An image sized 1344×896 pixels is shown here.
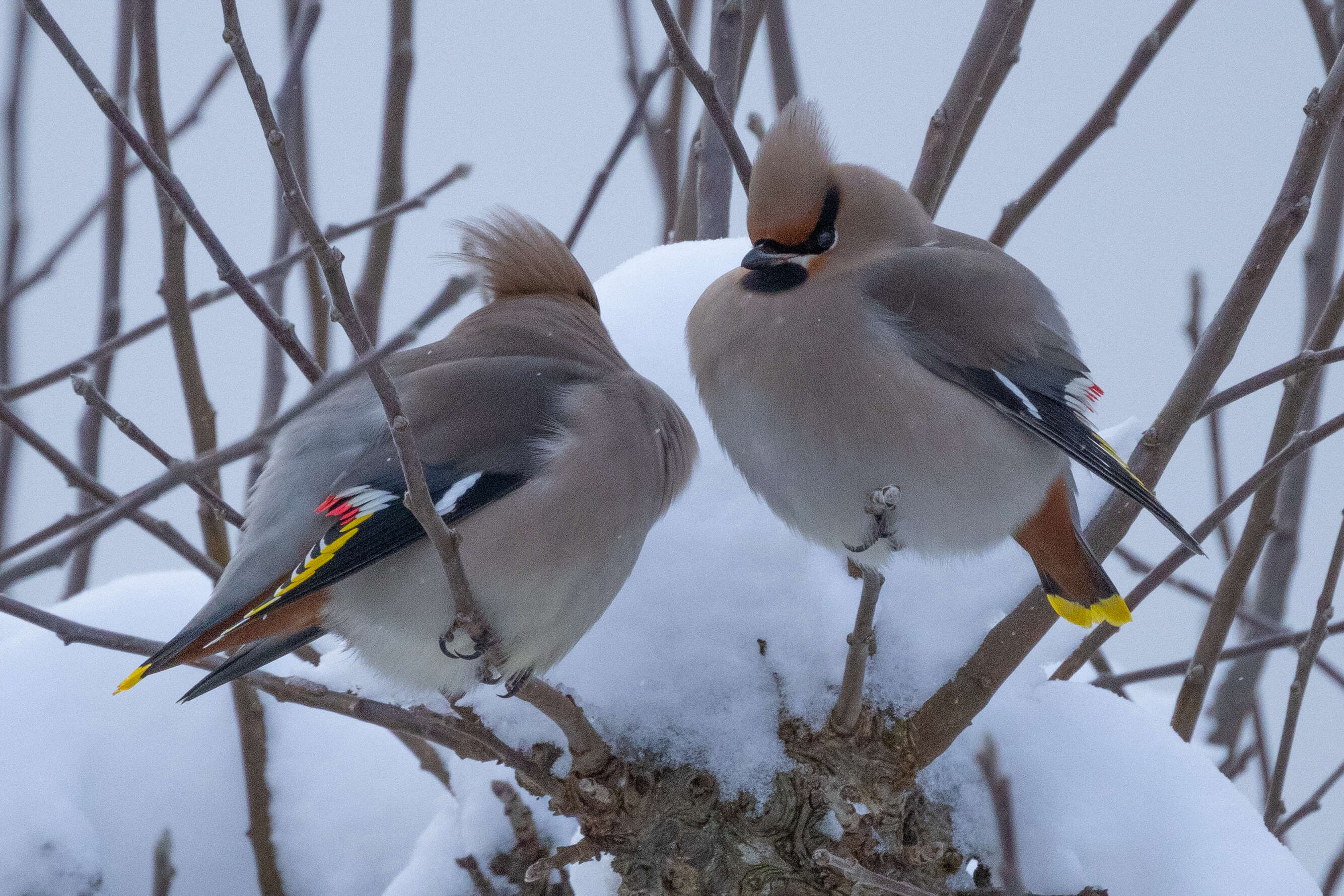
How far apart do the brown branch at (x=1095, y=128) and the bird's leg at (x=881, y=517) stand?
85 cm

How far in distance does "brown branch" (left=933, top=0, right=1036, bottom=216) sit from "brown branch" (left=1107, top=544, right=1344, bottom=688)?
2.90 feet

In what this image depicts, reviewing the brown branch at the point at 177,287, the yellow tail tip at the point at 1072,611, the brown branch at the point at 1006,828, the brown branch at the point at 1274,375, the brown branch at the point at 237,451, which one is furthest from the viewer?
the brown branch at the point at 177,287

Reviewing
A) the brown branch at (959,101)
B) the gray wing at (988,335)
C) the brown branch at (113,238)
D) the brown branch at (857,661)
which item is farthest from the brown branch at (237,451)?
the brown branch at (959,101)

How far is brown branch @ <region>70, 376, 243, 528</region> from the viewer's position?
1.82 meters

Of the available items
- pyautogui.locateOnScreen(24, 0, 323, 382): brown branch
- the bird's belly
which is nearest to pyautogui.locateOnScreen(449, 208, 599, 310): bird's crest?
the bird's belly

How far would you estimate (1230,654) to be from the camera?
8.32ft

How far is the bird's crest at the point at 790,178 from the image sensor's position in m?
2.35

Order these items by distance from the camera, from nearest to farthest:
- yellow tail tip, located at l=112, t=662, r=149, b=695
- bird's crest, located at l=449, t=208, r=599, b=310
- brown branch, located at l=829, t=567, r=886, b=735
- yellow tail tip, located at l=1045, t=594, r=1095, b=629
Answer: yellow tail tip, located at l=112, t=662, r=149, b=695, brown branch, located at l=829, t=567, r=886, b=735, yellow tail tip, located at l=1045, t=594, r=1095, b=629, bird's crest, located at l=449, t=208, r=599, b=310

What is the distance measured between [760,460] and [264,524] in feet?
2.62

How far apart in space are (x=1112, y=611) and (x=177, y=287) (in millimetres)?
1722

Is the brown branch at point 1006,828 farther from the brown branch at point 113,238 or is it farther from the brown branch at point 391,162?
the brown branch at point 113,238

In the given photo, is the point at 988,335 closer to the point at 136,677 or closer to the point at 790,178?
the point at 790,178

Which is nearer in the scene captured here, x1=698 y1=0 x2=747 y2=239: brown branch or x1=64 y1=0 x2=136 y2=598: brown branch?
x1=64 y1=0 x2=136 y2=598: brown branch

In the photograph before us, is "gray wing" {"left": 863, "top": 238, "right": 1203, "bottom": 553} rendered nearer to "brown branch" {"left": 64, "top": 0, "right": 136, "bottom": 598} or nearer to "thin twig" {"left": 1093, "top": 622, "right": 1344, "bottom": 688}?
"thin twig" {"left": 1093, "top": 622, "right": 1344, "bottom": 688}
